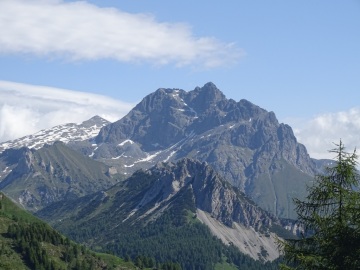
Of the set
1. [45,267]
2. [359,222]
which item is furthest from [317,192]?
[45,267]

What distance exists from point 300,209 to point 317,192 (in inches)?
73.0

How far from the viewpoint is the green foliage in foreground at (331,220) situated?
112 feet

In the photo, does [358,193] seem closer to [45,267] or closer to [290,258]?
[290,258]

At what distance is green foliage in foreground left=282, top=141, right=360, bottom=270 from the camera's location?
112 feet

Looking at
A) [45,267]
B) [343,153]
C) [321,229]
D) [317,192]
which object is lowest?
[45,267]

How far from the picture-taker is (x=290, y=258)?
3638cm

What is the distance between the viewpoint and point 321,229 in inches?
1444

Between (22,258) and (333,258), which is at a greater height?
(333,258)

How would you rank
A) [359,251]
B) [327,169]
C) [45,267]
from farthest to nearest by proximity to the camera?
[45,267] → [327,169] → [359,251]

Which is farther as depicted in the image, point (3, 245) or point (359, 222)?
point (3, 245)

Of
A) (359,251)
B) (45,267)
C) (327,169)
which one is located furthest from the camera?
(45,267)

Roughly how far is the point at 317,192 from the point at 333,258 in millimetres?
5186

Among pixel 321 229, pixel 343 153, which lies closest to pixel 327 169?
pixel 343 153

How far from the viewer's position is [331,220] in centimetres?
3647
